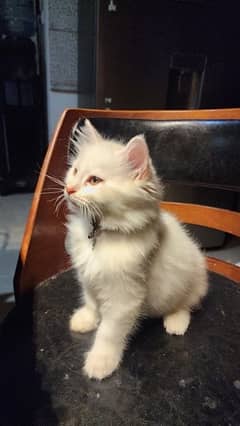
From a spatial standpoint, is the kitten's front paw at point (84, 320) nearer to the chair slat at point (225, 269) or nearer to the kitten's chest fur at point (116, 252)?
the kitten's chest fur at point (116, 252)

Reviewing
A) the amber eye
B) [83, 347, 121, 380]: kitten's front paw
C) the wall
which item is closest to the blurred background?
the wall

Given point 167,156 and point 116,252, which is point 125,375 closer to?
point 116,252

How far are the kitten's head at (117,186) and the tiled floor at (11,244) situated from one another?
2.82ft

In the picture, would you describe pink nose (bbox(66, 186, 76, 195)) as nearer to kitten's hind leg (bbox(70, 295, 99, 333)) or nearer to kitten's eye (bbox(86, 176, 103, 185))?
kitten's eye (bbox(86, 176, 103, 185))

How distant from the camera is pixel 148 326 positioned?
648 millimetres

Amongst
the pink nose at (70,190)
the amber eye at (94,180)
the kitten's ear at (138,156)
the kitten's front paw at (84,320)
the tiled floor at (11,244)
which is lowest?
the tiled floor at (11,244)

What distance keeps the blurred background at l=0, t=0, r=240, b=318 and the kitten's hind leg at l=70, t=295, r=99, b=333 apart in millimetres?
700

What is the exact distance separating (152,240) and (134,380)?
0.23 metres

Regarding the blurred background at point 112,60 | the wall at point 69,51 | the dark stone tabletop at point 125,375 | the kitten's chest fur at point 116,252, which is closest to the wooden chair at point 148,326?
the dark stone tabletop at point 125,375

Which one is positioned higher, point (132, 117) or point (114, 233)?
point (132, 117)

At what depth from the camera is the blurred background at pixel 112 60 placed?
1.50 meters

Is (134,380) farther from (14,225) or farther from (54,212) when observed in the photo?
(14,225)

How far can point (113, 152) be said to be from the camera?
0.50 meters

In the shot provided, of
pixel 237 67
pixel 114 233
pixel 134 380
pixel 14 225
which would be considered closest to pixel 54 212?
pixel 114 233
